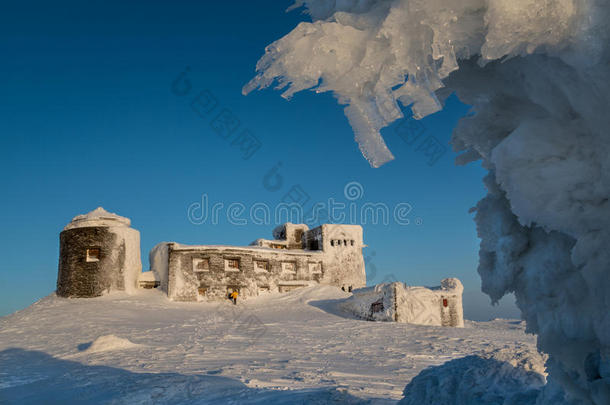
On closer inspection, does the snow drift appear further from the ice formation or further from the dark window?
the dark window

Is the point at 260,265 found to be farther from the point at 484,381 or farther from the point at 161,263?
the point at 484,381

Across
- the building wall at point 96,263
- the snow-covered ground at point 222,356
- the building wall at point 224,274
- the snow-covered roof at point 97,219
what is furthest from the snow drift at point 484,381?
the snow-covered roof at point 97,219

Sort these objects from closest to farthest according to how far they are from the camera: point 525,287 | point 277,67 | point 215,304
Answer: point 277,67 → point 525,287 → point 215,304

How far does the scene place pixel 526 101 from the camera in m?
2.17

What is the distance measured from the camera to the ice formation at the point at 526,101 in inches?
68.5

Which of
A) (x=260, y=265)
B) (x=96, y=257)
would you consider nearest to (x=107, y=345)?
(x=96, y=257)

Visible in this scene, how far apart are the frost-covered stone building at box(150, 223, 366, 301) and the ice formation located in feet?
69.8

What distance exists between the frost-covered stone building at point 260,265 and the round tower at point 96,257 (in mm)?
2173

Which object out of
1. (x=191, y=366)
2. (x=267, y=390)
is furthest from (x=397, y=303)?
(x=267, y=390)

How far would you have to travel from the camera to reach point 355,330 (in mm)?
13969

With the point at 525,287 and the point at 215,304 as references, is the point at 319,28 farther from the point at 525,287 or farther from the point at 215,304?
the point at 215,304

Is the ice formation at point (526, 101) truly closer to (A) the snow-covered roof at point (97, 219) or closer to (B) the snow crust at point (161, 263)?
(B) the snow crust at point (161, 263)

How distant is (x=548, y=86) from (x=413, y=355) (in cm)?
827

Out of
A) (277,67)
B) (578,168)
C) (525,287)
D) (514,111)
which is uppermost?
(277,67)
